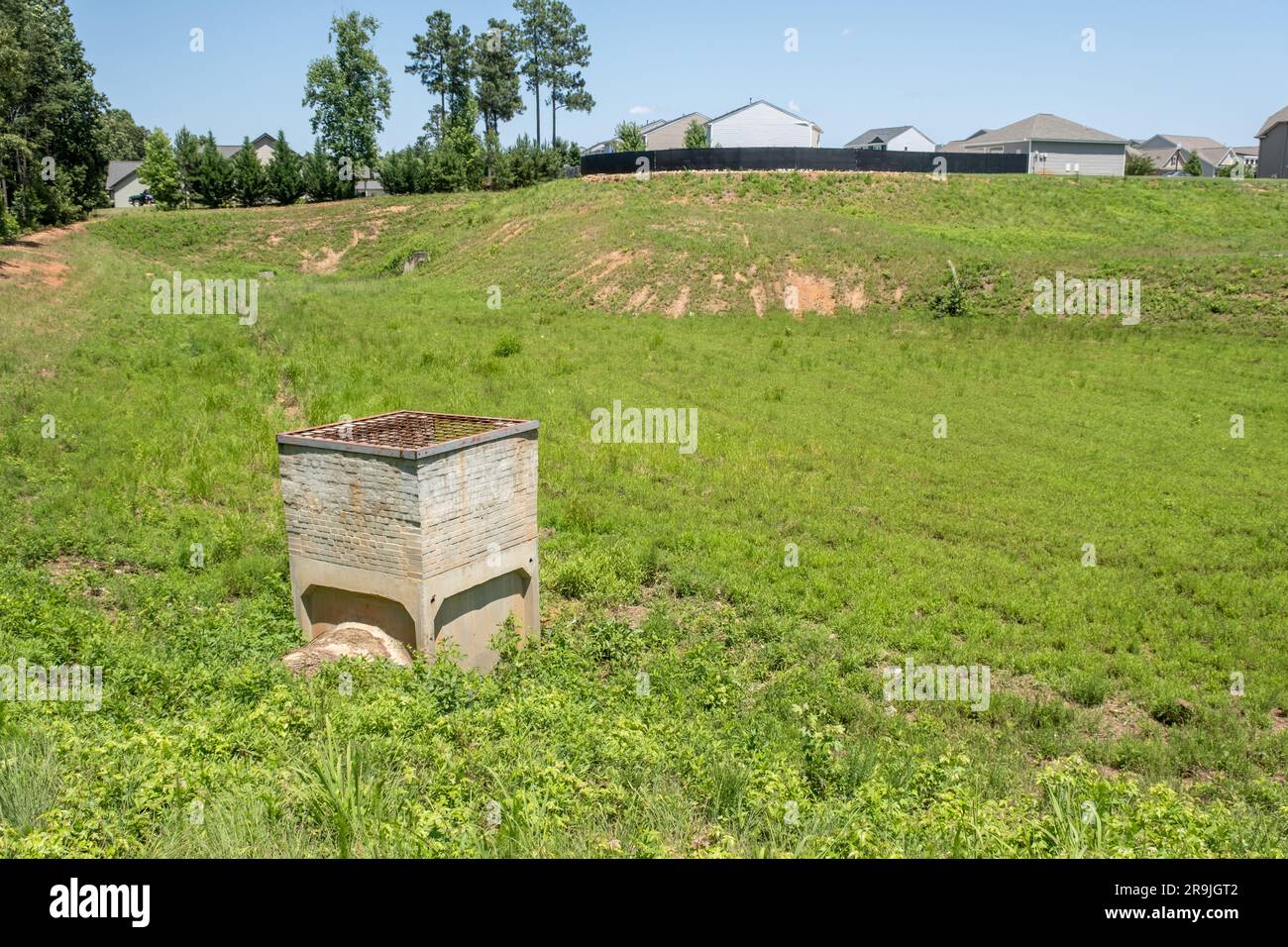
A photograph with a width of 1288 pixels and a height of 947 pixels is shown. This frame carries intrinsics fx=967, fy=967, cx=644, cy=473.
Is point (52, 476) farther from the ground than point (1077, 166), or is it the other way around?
point (1077, 166)

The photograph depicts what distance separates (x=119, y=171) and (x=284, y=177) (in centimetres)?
3247

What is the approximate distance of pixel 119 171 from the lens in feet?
263

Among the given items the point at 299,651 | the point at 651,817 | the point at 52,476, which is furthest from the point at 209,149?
the point at 651,817

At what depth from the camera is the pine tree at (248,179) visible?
57656 millimetres

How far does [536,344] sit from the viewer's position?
80.9ft

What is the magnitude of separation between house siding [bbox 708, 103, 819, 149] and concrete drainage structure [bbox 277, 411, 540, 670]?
61354 millimetres

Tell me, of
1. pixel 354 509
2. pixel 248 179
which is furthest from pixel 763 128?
pixel 354 509

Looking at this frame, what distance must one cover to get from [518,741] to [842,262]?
29151mm

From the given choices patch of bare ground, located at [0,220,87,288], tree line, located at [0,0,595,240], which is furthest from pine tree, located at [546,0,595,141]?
patch of bare ground, located at [0,220,87,288]

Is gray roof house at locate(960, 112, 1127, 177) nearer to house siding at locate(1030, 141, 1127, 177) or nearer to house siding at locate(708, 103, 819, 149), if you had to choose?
house siding at locate(1030, 141, 1127, 177)

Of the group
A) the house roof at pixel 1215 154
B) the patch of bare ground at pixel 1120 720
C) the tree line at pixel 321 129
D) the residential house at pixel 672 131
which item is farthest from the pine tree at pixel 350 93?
the house roof at pixel 1215 154

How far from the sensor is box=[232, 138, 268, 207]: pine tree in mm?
57656

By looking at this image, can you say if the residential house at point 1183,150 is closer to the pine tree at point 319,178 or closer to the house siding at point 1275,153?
the house siding at point 1275,153
